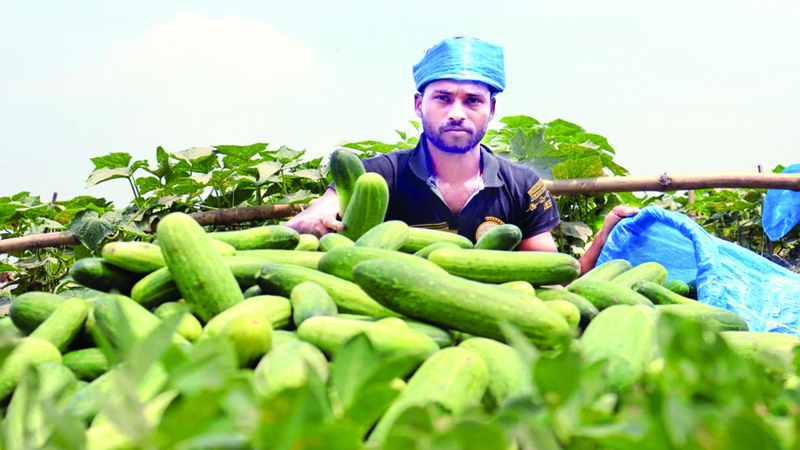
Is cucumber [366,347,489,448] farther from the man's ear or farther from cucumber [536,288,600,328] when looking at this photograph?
the man's ear

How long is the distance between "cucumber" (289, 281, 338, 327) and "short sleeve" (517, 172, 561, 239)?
2.61 metres

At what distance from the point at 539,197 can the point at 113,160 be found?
2761mm

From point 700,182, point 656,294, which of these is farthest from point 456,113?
point 656,294

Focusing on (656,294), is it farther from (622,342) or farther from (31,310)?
(31,310)

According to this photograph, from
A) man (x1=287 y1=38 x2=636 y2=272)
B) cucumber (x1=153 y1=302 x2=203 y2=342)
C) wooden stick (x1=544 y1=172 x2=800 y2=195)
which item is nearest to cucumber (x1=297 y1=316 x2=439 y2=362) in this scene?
cucumber (x1=153 y1=302 x2=203 y2=342)

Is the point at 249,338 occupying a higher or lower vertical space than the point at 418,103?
lower

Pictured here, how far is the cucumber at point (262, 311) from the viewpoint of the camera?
48.4 inches

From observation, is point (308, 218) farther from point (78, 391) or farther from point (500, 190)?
point (78, 391)

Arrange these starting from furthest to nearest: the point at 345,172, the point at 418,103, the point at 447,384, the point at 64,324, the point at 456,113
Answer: the point at 418,103, the point at 456,113, the point at 345,172, the point at 64,324, the point at 447,384

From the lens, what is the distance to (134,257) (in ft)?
5.25

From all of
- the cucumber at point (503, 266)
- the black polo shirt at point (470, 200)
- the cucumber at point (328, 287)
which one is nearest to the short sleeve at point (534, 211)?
the black polo shirt at point (470, 200)

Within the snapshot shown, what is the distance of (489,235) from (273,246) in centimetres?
63

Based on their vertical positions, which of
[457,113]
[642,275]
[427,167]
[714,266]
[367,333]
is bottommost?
[714,266]

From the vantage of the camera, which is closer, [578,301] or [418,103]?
[578,301]
